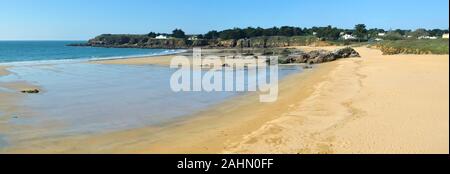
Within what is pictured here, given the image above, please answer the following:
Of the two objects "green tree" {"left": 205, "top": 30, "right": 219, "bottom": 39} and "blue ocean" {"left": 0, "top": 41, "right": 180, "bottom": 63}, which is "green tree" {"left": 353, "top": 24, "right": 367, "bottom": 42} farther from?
"blue ocean" {"left": 0, "top": 41, "right": 180, "bottom": 63}

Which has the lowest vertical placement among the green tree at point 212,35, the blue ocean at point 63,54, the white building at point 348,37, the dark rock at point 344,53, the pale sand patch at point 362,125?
the blue ocean at point 63,54

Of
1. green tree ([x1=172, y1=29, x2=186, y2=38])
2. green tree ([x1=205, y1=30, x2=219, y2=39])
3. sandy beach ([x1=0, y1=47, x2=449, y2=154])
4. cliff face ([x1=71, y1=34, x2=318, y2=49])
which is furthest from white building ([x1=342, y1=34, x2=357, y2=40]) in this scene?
sandy beach ([x1=0, y1=47, x2=449, y2=154])

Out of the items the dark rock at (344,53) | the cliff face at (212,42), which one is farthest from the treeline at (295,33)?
the dark rock at (344,53)

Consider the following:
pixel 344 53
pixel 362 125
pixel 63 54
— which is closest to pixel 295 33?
pixel 63 54

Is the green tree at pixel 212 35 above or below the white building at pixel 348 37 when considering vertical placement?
above

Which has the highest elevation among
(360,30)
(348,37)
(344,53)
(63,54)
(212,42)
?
(360,30)

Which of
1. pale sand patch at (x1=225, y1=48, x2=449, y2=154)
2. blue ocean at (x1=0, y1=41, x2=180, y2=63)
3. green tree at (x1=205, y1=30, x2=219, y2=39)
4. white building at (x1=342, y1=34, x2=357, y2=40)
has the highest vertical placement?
green tree at (x1=205, y1=30, x2=219, y2=39)

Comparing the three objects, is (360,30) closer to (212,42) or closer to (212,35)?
(212,42)

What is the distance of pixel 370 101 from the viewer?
14250mm

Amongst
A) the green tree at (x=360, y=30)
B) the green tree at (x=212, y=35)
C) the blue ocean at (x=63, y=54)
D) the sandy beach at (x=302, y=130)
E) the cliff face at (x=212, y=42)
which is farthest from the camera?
the green tree at (x=212, y=35)

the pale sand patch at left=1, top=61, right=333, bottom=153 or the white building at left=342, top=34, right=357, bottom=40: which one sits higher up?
the white building at left=342, top=34, right=357, bottom=40

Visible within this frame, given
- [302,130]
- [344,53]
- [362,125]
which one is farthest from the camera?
[344,53]

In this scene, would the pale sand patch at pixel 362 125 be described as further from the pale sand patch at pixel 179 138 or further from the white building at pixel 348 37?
the white building at pixel 348 37
